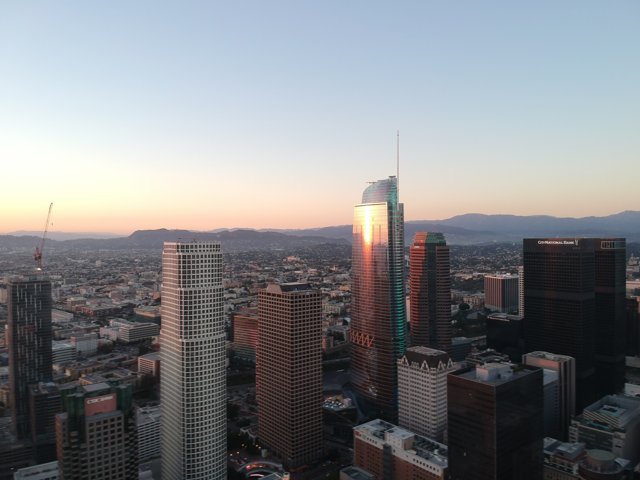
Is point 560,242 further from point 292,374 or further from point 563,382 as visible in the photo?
point 292,374

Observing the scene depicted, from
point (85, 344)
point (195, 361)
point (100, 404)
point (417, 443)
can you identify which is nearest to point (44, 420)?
point (100, 404)

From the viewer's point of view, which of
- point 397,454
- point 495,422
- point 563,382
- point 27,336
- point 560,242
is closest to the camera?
point 495,422

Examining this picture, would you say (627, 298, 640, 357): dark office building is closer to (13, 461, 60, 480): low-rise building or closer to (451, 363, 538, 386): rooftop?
(451, 363, 538, 386): rooftop

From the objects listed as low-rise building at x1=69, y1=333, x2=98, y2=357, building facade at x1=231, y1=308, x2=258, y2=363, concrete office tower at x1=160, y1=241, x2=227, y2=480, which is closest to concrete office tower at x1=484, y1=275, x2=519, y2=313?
building facade at x1=231, y1=308, x2=258, y2=363

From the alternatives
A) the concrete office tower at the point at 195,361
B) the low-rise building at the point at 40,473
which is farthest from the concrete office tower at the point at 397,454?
the low-rise building at the point at 40,473

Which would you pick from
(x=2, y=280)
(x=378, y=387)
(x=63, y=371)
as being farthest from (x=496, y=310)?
(x=2, y=280)

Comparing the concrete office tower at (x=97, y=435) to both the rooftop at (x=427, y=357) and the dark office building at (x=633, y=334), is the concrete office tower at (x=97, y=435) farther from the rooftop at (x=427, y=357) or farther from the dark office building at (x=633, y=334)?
the dark office building at (x=633, y=334)

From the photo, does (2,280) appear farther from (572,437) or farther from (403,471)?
(572,437)
